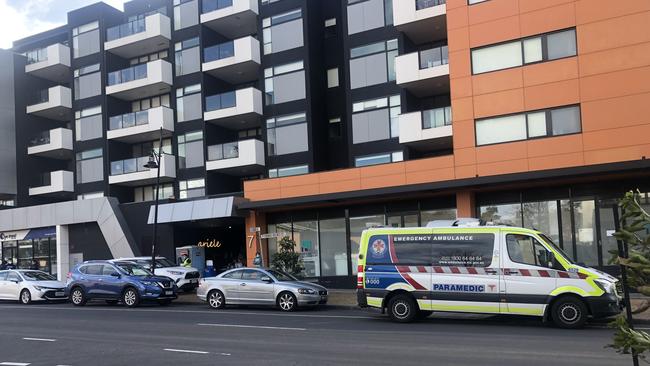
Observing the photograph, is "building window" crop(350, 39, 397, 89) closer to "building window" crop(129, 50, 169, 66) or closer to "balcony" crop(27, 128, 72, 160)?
"building window" crop(129, 50, 169, 66)

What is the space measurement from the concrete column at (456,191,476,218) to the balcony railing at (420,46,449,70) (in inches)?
245

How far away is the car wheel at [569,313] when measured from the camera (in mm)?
13328

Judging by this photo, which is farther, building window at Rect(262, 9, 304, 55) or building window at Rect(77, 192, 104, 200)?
building window at Rect(77, 192, 104, 200)

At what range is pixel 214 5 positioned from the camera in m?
34.8

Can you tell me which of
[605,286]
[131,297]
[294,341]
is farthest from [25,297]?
[605,286]

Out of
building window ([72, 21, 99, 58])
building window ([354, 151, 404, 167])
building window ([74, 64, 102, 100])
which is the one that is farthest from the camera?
building window ([72, 21, 99, 58])

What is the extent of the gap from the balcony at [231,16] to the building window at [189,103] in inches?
146

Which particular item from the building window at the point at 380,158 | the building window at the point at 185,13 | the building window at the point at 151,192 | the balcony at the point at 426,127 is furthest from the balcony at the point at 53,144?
the balcony at the point at 426,127

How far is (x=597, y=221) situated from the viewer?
21.1 metres

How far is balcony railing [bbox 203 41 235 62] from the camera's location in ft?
109

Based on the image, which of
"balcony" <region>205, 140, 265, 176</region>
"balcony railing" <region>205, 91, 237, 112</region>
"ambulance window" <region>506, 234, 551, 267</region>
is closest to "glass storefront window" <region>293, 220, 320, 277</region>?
"balcony" <region>205, 140, 265, 176</region>

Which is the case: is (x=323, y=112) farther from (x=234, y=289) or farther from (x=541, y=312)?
(x=541, y=312)

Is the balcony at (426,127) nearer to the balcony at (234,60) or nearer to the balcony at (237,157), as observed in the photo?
the balcony at (237,157)

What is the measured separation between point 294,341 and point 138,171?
27102 mm
